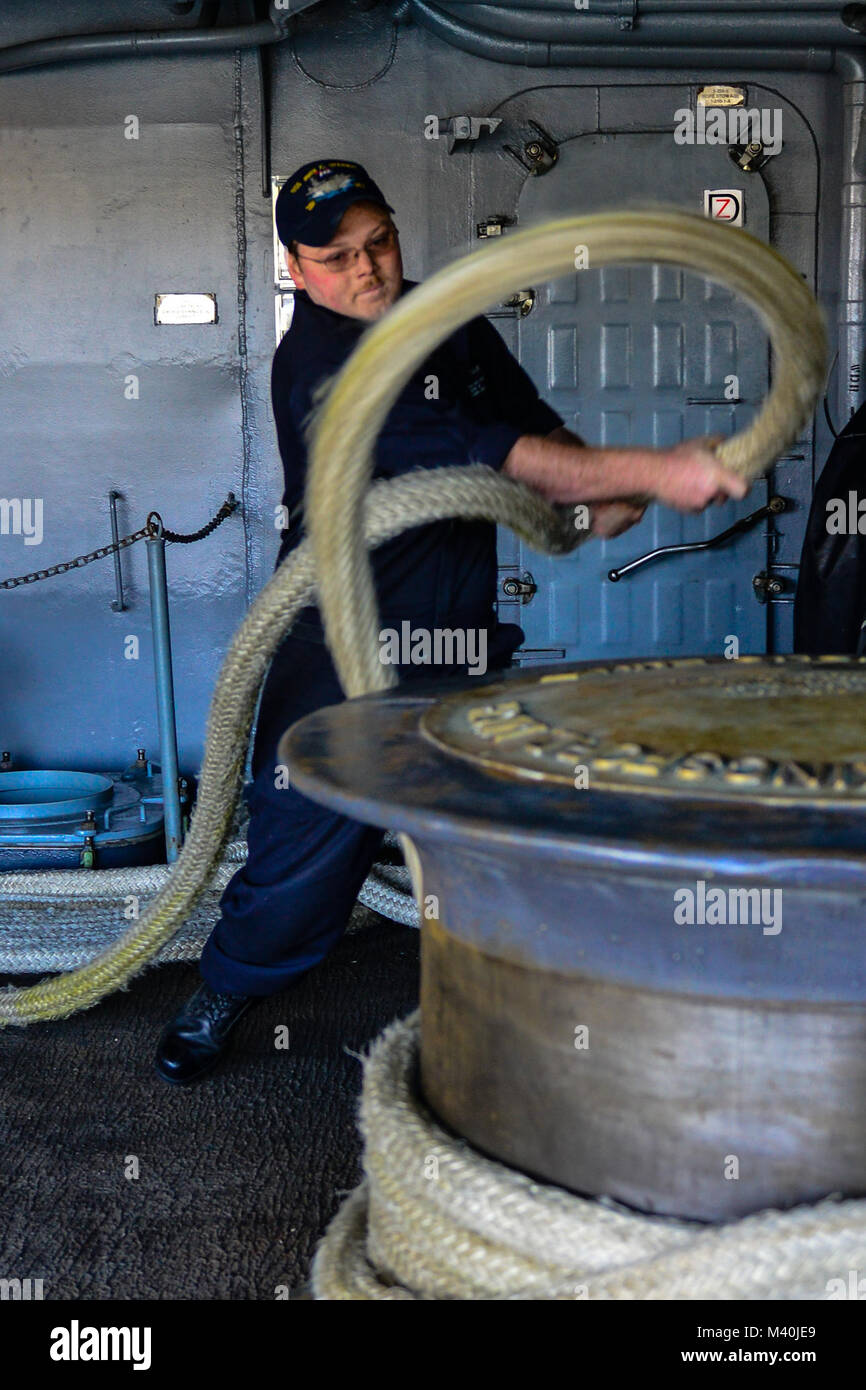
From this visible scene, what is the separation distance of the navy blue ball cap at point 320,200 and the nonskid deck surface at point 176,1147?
160 centimetres

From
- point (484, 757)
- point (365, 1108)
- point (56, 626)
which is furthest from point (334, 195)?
point (56, 626)

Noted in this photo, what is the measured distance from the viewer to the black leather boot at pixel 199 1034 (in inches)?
101

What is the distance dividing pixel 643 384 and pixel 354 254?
2641mm

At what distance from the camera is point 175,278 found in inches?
186

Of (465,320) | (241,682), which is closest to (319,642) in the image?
(241,682)

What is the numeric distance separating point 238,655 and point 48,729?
3159mm

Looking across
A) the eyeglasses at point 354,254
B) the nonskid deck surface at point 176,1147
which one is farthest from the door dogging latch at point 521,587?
the eyeglasses at point 354,254

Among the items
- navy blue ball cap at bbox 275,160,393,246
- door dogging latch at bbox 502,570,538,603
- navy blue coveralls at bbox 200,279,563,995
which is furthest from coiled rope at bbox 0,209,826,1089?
door dogging latch at bbox 502,570,538,603

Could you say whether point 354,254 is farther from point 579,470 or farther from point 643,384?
point 643,384

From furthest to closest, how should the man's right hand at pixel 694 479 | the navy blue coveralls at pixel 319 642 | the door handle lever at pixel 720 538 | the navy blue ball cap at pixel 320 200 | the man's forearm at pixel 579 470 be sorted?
the door handle lever at pixel 720 538, the navy blue coveralls at pixel 319 642, the navy blue ball cap at pixel 320 200, the man's forearm at pixel 579 470, the man's right hand at pixel 694 479

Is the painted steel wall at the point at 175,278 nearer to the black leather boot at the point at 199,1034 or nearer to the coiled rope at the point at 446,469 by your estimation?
the black leather boot at the point at 199,1034

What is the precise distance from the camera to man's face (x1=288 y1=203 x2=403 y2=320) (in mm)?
2262

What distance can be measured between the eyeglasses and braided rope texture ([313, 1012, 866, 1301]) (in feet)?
4.55
